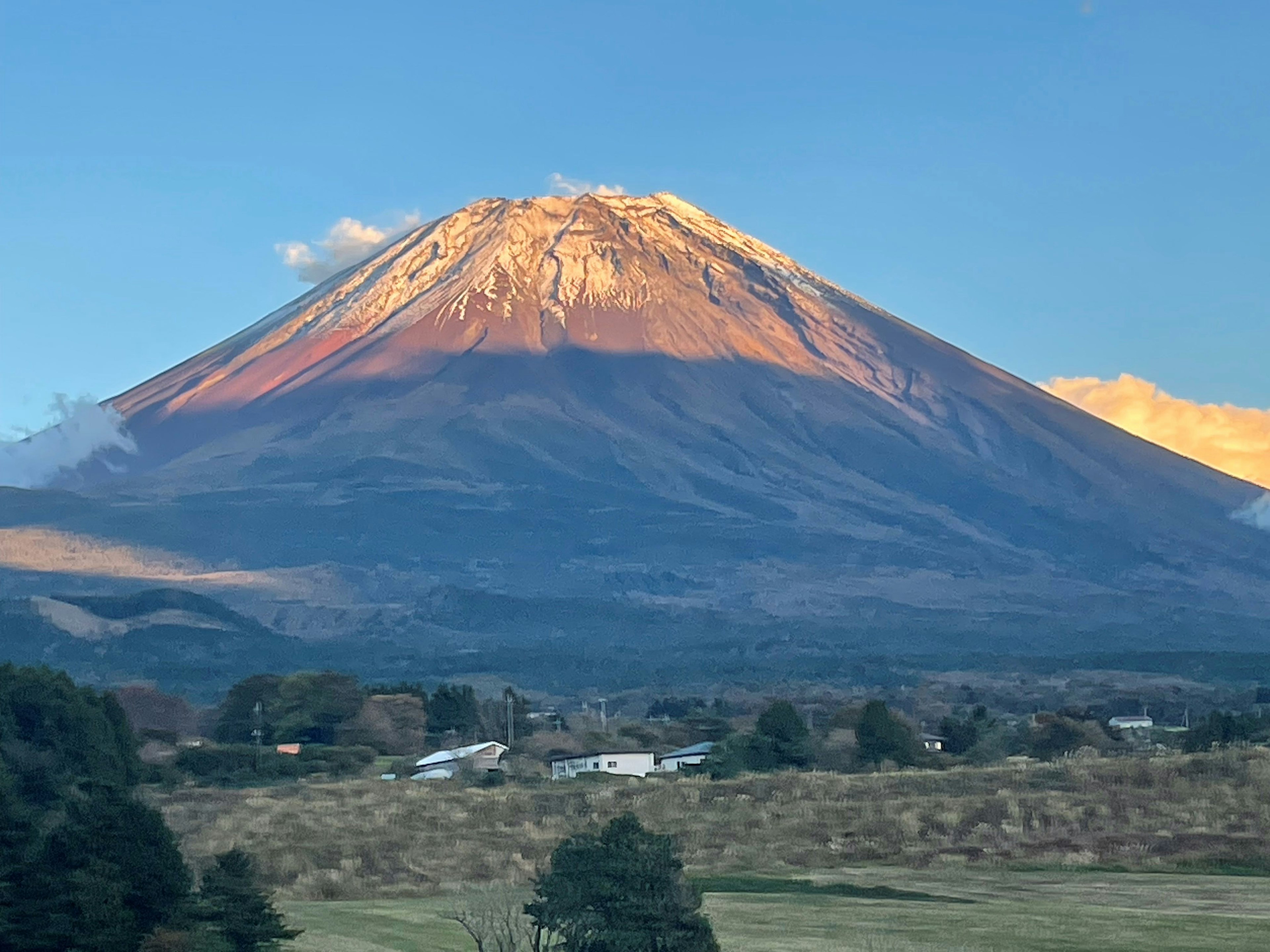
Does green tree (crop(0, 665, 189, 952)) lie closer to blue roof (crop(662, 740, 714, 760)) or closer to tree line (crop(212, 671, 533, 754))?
blue roof (crop(662, 740, 714, 760))

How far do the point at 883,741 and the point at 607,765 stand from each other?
8.13 m

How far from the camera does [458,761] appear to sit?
204ft

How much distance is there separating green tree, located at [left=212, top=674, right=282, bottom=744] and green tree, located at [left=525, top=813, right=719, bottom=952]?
48.3 meters

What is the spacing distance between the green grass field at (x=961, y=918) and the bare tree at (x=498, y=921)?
106 centimetres

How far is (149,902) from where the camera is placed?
2425cm

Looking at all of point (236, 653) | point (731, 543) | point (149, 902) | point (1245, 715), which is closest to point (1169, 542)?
point (731, 543)

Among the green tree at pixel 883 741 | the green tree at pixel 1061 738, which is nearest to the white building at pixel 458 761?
the green tree at pixel 883 741

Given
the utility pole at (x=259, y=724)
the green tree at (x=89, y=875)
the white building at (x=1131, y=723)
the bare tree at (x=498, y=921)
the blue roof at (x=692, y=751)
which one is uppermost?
the utility pole at (x=259, y=724)

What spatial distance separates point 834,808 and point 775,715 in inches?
624

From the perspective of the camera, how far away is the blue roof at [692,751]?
63.8 metres

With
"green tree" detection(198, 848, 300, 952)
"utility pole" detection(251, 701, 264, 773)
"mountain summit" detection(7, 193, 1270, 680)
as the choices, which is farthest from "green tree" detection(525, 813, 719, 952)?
"mountain summit" detection(7, 193, 1270, 680)

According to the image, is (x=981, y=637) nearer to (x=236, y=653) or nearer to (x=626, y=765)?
(x=236, y=653)

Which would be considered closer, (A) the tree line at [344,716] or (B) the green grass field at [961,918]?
(B) the green grass field at [961,918]

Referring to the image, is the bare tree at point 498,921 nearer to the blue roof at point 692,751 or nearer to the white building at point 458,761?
the white building at point 458,761
